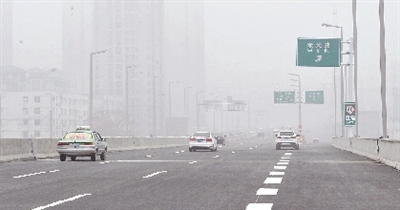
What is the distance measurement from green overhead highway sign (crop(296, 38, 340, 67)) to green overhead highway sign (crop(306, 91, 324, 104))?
2350 inches

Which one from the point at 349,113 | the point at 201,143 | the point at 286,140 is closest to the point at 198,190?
the point at 201,143

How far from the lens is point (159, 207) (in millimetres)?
12375

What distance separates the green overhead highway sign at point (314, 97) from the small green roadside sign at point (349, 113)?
62.1 meters

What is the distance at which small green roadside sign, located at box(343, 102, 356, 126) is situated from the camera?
55.7m

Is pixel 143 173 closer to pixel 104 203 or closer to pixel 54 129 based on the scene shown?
pixel 104 203

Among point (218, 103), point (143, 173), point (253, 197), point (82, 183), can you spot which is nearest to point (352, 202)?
point (253, 197)

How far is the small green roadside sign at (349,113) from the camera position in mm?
55688

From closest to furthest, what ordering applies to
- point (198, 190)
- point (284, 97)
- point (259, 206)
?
1. point (259, 206)
2. point (198, 190)
3. point (284, 97)

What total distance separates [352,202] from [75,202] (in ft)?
15.1

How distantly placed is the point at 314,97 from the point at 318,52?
2430 inches

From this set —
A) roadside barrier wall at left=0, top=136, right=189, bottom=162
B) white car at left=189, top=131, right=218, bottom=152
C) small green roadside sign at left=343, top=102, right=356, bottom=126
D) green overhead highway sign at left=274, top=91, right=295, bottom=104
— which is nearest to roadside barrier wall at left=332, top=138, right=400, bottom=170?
small green roadside sign at left=343, top=102, right=356, bottom=126

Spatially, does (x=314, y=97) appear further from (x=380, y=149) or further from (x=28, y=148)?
(x=28, y=148)

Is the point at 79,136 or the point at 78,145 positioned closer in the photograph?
the point at 78,145

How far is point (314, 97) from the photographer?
4707 inches
